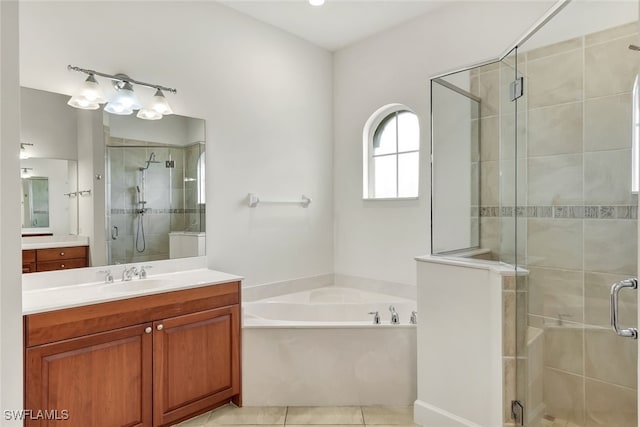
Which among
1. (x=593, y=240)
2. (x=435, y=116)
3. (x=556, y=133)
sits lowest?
(x=593, y=240)

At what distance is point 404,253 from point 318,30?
2078 millimetres

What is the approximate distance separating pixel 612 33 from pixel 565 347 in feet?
4.85

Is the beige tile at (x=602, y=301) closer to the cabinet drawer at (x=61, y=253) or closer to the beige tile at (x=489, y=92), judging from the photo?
the beige tile at (x=489, y=92)

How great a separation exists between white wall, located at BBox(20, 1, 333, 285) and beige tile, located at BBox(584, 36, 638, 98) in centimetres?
221

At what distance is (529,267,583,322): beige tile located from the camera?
176 centimetres

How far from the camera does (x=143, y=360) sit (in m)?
1.98

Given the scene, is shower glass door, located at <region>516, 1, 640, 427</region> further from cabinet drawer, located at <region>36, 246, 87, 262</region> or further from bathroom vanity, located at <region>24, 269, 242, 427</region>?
cabinet drawer, located at <region>36, 246, 87, 262</region>

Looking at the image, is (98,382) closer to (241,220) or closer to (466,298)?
(241,220)

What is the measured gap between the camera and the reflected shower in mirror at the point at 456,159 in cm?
252

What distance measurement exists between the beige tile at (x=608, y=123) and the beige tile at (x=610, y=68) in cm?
4

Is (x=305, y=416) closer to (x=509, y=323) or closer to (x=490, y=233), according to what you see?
(x=509, y=323)

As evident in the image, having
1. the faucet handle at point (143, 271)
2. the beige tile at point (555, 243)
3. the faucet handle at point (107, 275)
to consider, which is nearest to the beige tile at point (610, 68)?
the beige tile at point (555, 243)

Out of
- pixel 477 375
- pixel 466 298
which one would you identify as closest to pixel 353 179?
pixel 466 298

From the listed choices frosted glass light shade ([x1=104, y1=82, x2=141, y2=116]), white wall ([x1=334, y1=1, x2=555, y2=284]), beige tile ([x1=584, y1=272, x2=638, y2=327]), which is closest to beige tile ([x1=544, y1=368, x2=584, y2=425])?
beige tile ([x1=584, y1=272, x2=638, y2=327])
